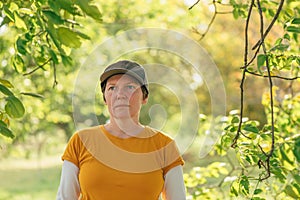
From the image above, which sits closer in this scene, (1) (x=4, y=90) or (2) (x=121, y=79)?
(2) (x=121, y=79)

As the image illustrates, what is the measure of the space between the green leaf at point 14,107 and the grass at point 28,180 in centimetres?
921

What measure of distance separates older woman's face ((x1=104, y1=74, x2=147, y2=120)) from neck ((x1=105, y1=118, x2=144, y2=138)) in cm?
1

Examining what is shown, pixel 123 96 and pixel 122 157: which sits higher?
pixel 123 96

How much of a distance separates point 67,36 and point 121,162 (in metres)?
0.43

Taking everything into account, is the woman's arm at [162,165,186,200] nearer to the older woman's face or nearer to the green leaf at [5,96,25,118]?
the older woman's face

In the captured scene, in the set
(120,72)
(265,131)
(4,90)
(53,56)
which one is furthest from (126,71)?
(265,131)

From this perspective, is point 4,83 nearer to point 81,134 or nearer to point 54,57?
point 54,57

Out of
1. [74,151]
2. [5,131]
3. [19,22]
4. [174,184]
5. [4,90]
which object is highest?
[19,22]

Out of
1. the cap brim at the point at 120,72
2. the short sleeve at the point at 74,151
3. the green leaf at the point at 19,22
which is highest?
the green leaf at the point at 19,22

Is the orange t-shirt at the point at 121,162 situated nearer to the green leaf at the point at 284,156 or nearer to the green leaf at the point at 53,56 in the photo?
the green leaf at the point at 284,156

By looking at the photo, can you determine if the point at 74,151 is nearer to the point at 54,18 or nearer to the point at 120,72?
the point at 120,72

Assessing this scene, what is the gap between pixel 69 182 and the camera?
190 cm

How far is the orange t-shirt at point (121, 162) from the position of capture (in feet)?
6.14

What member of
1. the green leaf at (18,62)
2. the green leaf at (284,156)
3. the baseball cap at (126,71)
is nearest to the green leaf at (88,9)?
the baseball cap at (126,71)
